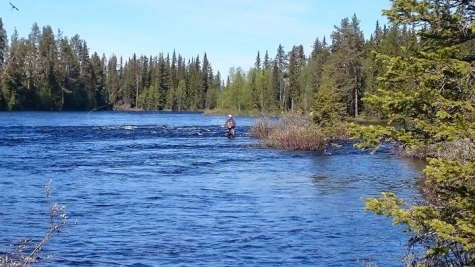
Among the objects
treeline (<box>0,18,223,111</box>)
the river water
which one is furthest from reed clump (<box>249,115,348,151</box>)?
treeline (<box>0,18,223,111</box>)

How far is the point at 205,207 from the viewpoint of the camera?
16781 millimetres

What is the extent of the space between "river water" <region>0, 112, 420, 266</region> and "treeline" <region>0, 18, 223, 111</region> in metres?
62.6

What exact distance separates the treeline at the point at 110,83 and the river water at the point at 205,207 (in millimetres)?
62619

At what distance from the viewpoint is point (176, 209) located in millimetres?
16453

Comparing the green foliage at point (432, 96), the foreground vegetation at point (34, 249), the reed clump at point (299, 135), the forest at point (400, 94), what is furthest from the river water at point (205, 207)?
the green foliage at point (432, 96)

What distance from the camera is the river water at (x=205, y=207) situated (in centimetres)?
1200

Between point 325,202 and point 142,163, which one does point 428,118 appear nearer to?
point 325,202

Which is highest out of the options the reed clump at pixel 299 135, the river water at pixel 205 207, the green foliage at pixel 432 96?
the green foliage at pixel 432 96

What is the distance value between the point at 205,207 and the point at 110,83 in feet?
457

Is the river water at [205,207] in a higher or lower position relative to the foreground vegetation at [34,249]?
lower

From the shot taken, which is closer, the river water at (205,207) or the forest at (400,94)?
the forest at (400,94)

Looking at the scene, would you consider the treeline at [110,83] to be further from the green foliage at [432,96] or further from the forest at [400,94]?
the green foliage at [432,96]

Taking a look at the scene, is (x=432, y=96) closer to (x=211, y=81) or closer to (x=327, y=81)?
(x=327, y=81)

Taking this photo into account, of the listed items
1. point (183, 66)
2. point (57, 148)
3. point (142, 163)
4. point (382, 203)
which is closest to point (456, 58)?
point (382, 203)
